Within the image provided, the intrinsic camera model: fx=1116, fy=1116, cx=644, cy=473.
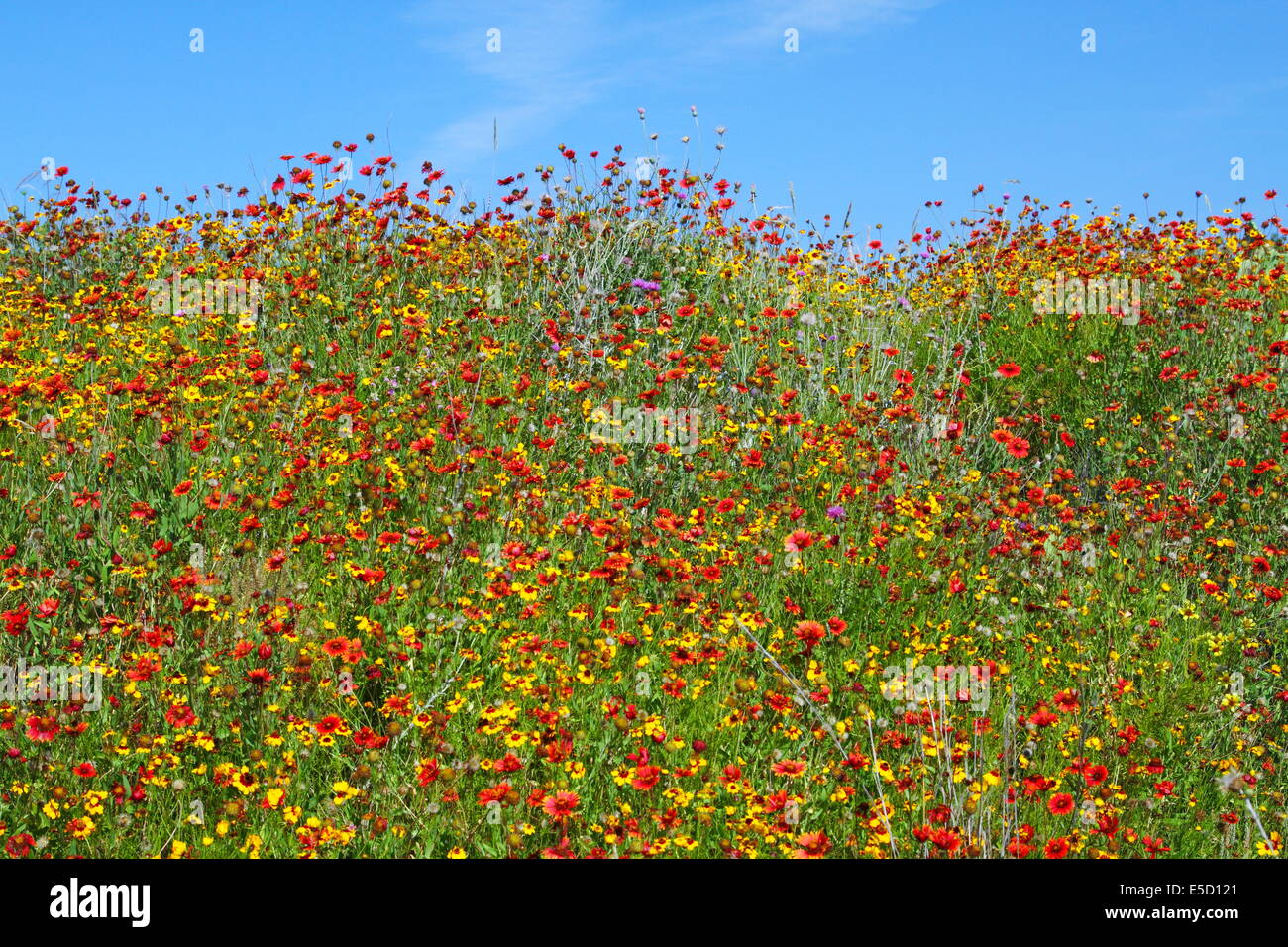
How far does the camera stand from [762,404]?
6.08 metres

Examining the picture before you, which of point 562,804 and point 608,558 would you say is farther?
point 608,558

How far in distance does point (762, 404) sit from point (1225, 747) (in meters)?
2.94

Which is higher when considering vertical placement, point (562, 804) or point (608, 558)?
point (608, 558)

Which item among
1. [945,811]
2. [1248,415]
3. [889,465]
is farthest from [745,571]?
[1248,415]

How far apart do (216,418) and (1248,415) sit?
5.26 meters

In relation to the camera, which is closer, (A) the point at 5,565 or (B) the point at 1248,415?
(A) the point at 5,565

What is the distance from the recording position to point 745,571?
4336mm

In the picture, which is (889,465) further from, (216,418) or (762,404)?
(216,418)

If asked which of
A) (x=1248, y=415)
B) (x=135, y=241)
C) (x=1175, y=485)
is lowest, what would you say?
(x=1175, y=485)

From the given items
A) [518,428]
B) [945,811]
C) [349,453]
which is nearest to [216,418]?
[349,453]

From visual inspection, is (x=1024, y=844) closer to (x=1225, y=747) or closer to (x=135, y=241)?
(x=1225, y=747)
